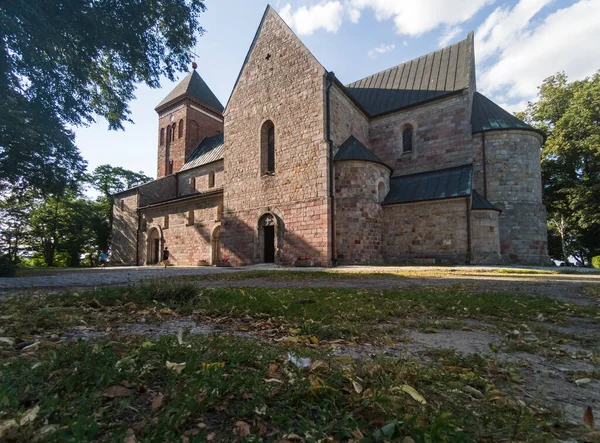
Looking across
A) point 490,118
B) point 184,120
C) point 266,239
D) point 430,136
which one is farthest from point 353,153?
point 184,120

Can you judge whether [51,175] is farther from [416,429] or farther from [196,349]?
[416,429]

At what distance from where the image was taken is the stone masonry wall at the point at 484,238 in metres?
13.6

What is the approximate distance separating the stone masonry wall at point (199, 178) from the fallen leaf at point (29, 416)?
23.4 meters

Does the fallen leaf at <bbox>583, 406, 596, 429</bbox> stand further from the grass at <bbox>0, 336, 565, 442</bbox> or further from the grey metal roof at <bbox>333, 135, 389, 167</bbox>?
the grey metal roof at <bbox>333, 135, 389, 167</bbox>

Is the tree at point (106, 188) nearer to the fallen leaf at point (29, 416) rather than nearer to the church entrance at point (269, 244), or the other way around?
the church entrance at point (269, 244)

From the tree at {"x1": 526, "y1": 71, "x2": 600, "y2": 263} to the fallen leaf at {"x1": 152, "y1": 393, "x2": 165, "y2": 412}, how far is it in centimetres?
2764

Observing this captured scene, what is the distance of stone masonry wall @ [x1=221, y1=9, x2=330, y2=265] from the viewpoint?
1501cm

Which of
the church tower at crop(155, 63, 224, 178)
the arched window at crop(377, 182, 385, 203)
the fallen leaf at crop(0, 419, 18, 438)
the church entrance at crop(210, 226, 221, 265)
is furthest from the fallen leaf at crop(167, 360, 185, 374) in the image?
the church tower at crop(155, 63, 224, 178)

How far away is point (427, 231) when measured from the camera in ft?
48.0

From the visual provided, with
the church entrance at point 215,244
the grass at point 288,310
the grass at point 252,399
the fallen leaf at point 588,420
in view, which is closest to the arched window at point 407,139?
the church entrance at point 215,244

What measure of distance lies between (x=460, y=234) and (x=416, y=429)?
14601mm

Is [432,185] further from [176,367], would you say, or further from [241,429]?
[241,429]

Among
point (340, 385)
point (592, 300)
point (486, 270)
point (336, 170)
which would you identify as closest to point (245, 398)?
point (340, 385)

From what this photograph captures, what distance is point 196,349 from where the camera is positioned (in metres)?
1.73
